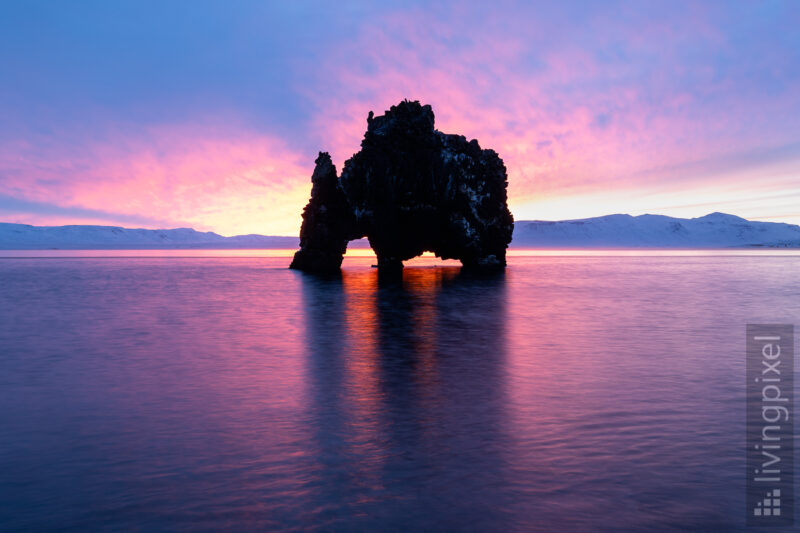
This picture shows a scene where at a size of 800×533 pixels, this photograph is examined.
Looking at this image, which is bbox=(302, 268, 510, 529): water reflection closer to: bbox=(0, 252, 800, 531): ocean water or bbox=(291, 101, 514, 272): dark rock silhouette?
bbox=(0, 252, 800, 531): ocean water

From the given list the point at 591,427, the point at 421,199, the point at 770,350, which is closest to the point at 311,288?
the point at 421,199

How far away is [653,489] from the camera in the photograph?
6590 mm

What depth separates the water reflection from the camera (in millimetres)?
6160

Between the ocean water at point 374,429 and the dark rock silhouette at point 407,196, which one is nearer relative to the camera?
the ocean water at point 374,429

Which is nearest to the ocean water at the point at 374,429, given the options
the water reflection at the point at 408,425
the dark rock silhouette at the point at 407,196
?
the water reflection at the point at 408,425

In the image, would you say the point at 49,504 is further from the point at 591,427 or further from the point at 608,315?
the point at 608,315

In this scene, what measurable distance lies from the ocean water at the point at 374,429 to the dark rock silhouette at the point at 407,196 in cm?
4020

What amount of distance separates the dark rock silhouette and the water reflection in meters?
39.7

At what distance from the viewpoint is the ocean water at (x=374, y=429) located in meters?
6.11

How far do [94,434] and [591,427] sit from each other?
8449mm

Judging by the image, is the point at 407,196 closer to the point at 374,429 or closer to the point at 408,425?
the point at 408,425

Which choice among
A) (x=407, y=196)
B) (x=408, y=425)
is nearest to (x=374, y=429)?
(x=408, y=425)

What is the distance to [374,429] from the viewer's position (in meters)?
9.04

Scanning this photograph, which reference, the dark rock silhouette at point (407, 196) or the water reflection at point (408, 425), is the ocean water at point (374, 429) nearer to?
the water reflection at point (408, 425)
